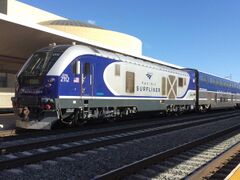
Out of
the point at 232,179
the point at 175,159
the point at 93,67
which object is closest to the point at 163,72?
the point at 93,67

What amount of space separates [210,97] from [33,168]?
28885 millimetres

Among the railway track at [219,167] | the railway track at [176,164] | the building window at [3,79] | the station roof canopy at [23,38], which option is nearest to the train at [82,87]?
the railway track at [176,164]

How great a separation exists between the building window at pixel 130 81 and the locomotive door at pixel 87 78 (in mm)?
3461

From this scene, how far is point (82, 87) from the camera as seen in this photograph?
1606 cm

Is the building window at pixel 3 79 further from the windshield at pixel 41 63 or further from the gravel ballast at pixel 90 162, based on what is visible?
the gravel ballast at pixel 90 162

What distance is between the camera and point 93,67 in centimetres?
1678

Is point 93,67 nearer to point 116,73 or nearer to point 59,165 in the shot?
point 116,73

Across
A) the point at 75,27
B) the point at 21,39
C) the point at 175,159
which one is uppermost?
the point at 75,27

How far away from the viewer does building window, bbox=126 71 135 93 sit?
1986 centimetres

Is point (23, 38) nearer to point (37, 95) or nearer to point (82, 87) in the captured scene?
point (82, 87)

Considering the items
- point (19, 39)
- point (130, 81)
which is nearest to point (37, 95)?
point (130, 81)

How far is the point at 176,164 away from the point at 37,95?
23.6 feet

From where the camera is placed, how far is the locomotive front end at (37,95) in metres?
14.4

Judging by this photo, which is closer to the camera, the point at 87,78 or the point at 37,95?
the point at 37,95
